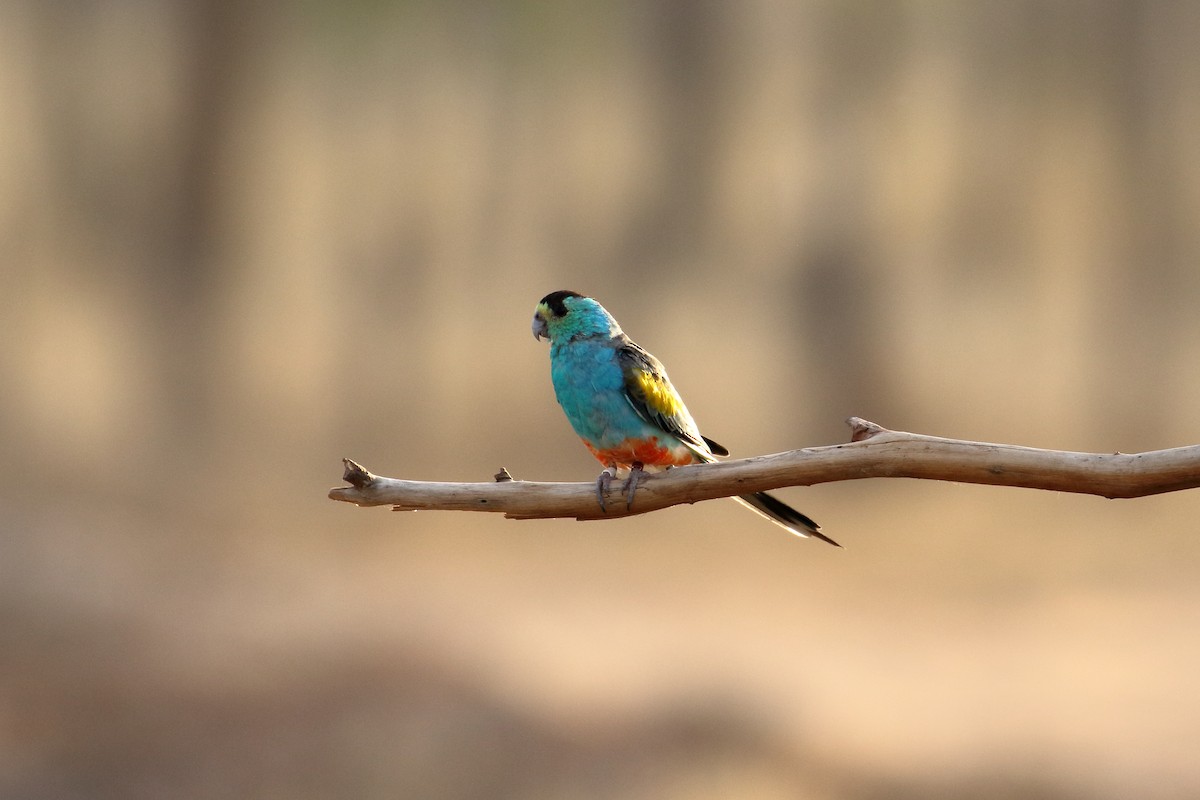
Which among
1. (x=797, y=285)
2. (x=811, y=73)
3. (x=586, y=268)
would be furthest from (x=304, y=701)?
(x=811, y=73)

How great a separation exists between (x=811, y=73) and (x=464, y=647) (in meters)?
8.93

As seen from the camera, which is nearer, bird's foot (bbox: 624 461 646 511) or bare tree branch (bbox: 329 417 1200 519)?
bare tree branch (bbox: 329 417 1200 519)

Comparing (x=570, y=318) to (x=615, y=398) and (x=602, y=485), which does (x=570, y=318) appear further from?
(x=602, y=485)

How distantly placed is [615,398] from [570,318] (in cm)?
47

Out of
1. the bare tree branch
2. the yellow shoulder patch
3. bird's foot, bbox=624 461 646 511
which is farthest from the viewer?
the yellow shoulder patch

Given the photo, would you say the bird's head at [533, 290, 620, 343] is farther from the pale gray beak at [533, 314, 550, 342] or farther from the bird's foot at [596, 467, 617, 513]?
the bird's foot at [596, 467, 617, 513]

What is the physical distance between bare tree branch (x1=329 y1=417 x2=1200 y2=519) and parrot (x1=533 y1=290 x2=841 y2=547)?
0.43 metres

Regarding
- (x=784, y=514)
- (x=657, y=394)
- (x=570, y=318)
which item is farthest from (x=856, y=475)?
(x=570, y=318)

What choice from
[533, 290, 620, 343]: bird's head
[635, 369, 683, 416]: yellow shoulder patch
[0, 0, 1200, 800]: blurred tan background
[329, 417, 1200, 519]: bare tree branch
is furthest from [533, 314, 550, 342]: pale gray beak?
[0, 0, 1200, 800]: blurred tan background

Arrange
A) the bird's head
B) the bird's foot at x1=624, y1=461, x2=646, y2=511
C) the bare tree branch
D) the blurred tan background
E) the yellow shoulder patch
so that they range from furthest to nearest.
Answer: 1. the blurred tan background
2. the bird's head
3. the yellow shoulder patch
4. the bird's foot at x1=624, y1=461, x2=646, y2=511
5. the bare tree branch

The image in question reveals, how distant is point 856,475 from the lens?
3.92 metres

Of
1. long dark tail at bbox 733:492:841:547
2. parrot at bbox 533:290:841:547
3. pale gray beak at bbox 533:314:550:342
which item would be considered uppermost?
pale gray beak at bbox 533:314:550:342

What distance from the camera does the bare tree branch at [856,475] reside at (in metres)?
3.69

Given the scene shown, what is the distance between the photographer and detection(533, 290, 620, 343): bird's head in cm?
499
